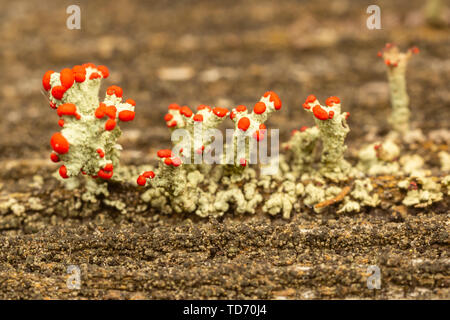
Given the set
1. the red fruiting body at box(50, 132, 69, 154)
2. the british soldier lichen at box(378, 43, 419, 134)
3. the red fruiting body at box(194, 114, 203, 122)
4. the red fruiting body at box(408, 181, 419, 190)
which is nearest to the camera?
the red fruiting body at box(50, 132, 69, 154)

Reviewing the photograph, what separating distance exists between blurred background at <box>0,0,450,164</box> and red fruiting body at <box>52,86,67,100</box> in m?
0.84

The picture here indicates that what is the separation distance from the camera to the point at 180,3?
382 cm

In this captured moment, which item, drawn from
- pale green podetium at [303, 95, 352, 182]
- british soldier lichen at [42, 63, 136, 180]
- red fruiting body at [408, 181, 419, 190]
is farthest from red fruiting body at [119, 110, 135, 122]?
red fruiting body at [408, 181, 419, 190]

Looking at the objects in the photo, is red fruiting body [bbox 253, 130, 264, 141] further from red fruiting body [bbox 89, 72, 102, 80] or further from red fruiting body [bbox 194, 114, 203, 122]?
red fruiting body [bbox 89, 72, 102, 80]

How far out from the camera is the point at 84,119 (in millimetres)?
1578

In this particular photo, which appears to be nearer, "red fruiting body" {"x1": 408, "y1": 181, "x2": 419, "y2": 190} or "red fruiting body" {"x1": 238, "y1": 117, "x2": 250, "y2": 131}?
"red fruiting body" {"x1": 238, "y1": 117, "x2": 250, "y2": 131}

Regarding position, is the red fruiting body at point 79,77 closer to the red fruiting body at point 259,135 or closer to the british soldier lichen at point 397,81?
the red fruiting body at point 259,135

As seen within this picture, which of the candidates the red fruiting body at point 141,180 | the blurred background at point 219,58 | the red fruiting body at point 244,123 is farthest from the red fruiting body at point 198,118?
the blurred background at point 219,58

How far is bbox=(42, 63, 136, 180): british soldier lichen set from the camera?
1.55m

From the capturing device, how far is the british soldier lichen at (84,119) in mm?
1552

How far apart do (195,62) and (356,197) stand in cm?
178

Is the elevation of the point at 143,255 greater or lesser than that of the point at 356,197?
lesser
